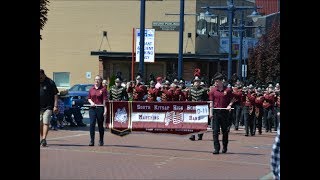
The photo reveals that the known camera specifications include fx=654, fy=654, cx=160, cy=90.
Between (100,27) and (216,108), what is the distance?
112ft

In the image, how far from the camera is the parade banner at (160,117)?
16125mm

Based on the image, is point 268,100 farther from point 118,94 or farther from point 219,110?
point 219,110

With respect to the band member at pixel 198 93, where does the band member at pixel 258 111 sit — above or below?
below

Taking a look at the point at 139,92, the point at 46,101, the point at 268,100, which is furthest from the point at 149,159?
the point at 268,100

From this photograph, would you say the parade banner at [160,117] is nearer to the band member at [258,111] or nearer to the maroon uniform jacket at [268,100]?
the band member at [258,111]

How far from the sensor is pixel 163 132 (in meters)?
16.5

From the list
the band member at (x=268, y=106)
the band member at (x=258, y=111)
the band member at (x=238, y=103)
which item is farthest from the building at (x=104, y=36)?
the band member at (x=258, y=111)

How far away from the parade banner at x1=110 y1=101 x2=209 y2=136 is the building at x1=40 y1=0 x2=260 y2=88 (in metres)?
30.9

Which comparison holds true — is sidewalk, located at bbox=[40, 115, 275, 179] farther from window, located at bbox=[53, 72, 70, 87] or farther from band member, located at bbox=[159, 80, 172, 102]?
window, located at bbox=[53, 72, 70, 87]

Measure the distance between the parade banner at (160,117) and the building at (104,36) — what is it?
30858 mm

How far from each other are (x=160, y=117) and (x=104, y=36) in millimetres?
32206

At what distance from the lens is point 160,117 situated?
16.5 meters
